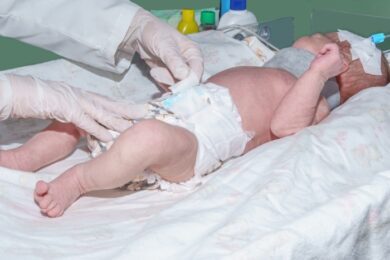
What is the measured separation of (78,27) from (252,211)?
2.44 ft

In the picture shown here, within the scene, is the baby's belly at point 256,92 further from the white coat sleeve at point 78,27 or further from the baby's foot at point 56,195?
the baby's foot at point 56,195

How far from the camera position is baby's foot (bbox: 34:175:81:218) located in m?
0.99

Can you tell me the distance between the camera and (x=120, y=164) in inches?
39.0

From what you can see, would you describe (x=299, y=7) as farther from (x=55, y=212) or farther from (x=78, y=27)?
(x=55, y=212)

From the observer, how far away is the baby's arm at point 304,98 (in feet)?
4.06

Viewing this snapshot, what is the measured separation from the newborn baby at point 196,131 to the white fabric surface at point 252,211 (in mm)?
40

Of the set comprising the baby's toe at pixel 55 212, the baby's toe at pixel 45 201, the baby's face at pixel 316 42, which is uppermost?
the baby's face at pixel 316 42

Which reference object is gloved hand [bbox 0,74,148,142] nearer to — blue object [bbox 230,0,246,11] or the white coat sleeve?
the white coat sleeve

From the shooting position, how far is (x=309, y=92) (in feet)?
4.05

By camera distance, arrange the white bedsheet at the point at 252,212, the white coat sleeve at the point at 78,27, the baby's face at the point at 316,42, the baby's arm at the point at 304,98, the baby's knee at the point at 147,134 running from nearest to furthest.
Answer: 1. the white bedsheet at the point at 252,212
2. the baby's knee at the point at 147,134
3. the baby's arm at the point at 304,98
4. the white coat sleeve at the point at 78,27
5. the baby's face at the point at 316,42

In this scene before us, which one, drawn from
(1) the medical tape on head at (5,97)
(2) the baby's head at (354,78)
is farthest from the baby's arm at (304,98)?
(1) the medical tape on head at (5,97)

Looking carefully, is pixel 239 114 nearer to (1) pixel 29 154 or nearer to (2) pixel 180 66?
(2) pixel 180 66

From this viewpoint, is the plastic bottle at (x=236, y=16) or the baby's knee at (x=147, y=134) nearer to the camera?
the baby's knee at (x=147, y=134)

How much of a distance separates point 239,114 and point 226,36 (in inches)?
20.5
